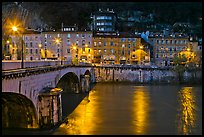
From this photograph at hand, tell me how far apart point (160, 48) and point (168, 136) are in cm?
8869

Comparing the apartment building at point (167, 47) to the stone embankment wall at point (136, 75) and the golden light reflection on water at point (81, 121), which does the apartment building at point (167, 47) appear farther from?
the golden light reflection on water at point (81, 121)

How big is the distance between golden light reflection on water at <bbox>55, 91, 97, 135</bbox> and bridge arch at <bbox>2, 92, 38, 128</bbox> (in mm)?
2497

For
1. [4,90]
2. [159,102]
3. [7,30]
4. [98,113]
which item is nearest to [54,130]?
[4,90]

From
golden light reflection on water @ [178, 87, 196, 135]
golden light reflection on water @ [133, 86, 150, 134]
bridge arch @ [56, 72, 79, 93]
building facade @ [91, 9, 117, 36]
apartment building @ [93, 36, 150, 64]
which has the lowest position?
golden light reflection on water @ [178, 87, 196, 135]

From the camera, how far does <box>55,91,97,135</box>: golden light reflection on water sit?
27.6 meters

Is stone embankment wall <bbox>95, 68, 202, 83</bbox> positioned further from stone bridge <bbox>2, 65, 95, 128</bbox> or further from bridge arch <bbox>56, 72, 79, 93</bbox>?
stone bridge <bbox>2, 65, 95, 128</bbox>

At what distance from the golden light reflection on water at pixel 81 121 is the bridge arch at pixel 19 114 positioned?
2497mm

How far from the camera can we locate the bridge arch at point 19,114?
2589 cm

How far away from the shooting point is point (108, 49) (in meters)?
107

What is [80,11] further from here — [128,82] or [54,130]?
[54,130]

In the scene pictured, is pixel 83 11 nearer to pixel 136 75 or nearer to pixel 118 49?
pixel 118 49

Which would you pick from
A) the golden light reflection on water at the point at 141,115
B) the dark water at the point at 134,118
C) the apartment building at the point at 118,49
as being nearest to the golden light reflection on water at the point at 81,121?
the dark water at the point at 134,118

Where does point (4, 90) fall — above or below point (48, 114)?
above

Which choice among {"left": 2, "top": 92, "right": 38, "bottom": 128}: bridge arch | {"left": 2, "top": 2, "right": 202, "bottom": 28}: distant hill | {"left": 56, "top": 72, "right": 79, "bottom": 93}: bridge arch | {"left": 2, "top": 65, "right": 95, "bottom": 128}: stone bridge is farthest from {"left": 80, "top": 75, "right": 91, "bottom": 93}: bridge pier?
{"left": 2, "top": 2, "right": 202, "bottom": 28}: distant hill
